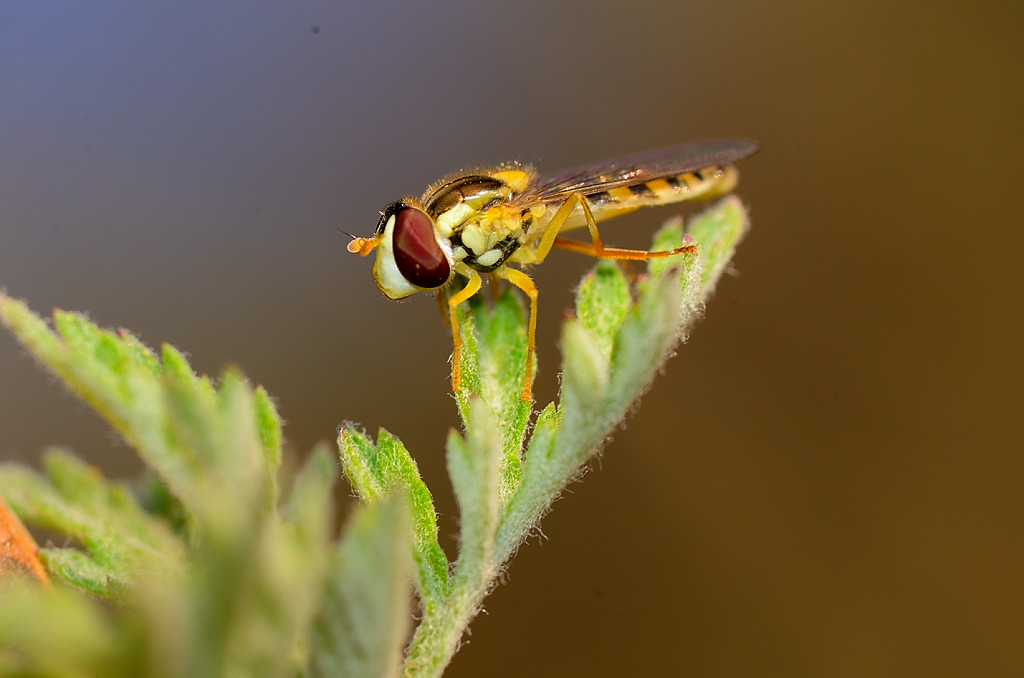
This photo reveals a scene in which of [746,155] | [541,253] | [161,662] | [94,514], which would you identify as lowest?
[161,662]

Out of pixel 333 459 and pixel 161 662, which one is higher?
pixel 333 459

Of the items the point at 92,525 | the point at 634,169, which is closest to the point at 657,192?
the point at 634,169

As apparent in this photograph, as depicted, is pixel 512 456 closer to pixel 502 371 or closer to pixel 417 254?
pixel 502 371

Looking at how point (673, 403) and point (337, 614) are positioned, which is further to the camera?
point (673, 403)

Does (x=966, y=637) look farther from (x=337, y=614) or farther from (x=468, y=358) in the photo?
(x=337, y=614)

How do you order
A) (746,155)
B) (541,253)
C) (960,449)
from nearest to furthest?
(541,253), (746,155), (960,449)

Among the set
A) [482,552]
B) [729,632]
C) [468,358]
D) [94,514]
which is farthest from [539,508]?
[729,632]

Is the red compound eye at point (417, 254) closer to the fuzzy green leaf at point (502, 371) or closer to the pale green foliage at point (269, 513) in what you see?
the fuzzy green leaf at point (502, 371)

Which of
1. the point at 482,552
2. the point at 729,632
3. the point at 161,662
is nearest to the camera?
the point at 161,662

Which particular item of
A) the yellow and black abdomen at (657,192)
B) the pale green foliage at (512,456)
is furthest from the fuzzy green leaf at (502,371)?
the yellow and black abdomen at (657,192)

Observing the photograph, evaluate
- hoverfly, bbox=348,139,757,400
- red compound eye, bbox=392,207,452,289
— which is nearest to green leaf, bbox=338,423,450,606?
hoverfly, bbox=348,139,757,400
